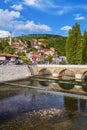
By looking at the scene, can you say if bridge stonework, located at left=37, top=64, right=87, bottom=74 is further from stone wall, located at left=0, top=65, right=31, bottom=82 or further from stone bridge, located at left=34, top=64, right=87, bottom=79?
stone wall, located at left=0, top=65, right=31, bottom=82

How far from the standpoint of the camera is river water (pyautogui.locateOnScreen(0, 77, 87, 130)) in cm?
2273

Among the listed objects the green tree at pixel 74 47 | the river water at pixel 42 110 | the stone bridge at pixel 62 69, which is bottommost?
the river water at pixel 42 110

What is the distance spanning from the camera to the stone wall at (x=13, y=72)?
169 ft

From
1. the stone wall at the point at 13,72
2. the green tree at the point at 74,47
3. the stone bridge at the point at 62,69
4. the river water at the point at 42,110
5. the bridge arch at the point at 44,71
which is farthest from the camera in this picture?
the bridge arch at the point at 44,71

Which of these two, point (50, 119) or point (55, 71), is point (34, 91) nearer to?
point (50, 119)

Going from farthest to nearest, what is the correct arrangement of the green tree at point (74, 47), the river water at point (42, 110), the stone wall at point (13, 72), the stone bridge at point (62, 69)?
1. the green tree at point (74, 47)
2. the stone bridge at point (62, 69)
3. the stone wall at point (13, 72)
4. the river water at point (42, 110)

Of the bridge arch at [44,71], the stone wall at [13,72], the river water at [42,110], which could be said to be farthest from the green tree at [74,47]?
the river water at [42,110]

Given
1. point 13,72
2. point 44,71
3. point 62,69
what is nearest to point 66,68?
point 62,69

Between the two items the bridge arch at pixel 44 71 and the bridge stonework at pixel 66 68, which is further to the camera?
the bridge arch at pixel 44 71

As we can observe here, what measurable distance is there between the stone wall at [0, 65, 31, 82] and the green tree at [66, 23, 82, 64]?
46.3 ft

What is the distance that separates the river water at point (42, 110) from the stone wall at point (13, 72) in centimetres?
1047

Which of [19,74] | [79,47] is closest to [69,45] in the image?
[79,47]

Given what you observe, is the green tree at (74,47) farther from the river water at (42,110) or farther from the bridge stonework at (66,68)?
Result: the river water at (42,110)

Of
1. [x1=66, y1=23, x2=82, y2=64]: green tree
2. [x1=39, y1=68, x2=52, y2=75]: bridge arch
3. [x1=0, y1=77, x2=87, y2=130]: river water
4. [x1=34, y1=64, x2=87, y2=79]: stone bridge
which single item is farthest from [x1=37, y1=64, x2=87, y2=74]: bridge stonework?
[x1=0, y1=77, x2=87, y2=130]: river water
